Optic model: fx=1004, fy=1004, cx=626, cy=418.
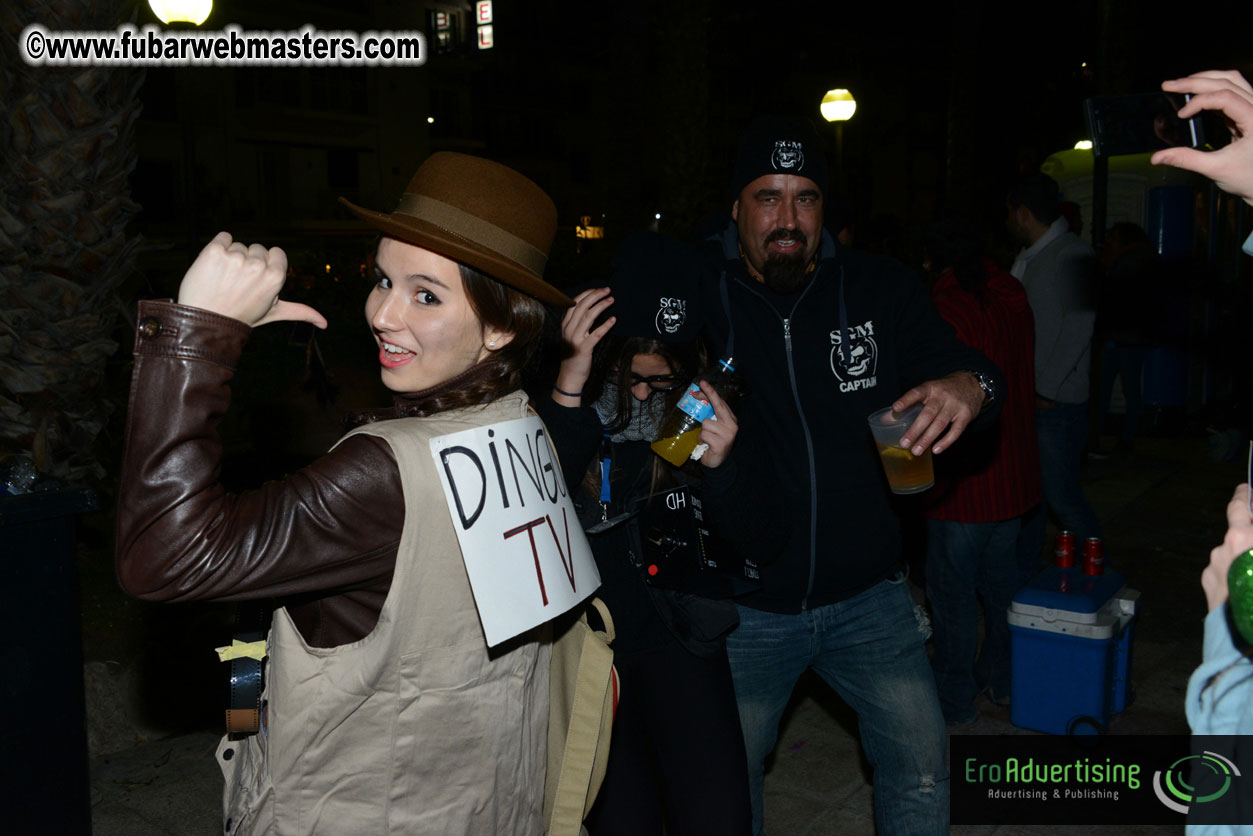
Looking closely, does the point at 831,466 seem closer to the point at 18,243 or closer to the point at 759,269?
the point at 759,269

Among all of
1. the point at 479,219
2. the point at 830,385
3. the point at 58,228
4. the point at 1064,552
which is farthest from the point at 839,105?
the point at 479,219

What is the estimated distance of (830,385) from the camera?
118 inches

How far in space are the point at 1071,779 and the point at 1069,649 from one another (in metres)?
0.54

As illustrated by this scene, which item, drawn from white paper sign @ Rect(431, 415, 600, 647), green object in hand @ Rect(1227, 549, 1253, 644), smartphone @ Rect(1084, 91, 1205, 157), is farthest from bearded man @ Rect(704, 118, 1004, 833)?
green object in hand @ Rect(1227, 549, 1253, 644)

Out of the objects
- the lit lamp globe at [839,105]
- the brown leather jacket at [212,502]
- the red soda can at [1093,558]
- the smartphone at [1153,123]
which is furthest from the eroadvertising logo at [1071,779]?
the lit lamp globe at [839,105]

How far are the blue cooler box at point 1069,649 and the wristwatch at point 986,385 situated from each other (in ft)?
6.28

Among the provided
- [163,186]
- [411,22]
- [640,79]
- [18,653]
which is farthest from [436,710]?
[411,22]

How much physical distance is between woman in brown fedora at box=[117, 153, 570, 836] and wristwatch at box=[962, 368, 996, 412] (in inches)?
53.1

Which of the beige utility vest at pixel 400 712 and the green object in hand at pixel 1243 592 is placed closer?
the green object in hand at pixel 1243 592

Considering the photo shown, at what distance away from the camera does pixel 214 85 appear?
34531mm

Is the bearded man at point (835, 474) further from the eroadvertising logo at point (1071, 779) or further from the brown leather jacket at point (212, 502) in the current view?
the brown leather jacket at point (212, 502)

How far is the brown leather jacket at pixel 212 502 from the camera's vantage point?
1.53 meters

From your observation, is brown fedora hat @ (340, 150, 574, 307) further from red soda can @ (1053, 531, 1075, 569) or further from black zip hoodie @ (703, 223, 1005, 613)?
red soda can @ (1053, 531, 1075, 569)

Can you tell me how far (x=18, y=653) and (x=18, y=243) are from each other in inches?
114
